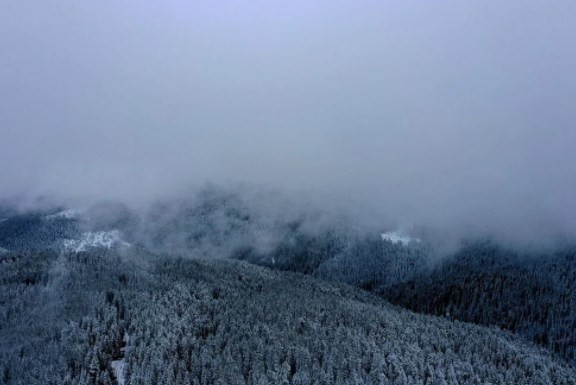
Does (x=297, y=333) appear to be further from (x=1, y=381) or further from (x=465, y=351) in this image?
(x=1, y=381)

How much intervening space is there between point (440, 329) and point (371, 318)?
2540 cm

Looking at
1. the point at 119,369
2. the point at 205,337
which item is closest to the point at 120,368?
the point at 119,369

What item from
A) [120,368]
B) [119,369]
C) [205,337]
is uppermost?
[120,368]

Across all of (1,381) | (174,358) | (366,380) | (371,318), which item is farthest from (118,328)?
(371,318)

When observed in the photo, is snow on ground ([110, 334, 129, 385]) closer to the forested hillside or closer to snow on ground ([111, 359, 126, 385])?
snow on ground ([111, 359, 126, 385])

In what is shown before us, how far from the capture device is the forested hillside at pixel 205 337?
122 meters

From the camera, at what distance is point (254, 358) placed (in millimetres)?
131750

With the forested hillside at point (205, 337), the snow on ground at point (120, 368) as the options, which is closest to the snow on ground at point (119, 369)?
the snow on ground at point (120, 368)

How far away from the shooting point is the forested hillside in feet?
401

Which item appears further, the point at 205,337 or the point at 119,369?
the point at 205,337

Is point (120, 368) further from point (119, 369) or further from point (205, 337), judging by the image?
point (205, 337)

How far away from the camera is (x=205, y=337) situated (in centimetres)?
14462

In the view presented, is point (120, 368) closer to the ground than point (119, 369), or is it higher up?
higher up

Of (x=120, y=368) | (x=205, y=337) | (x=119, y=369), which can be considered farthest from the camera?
(x=205, y=337)
